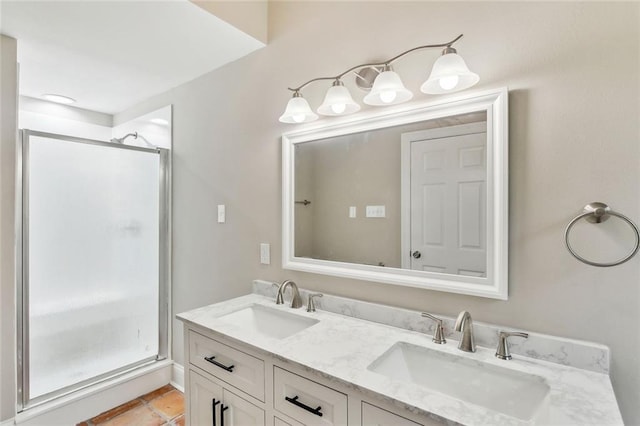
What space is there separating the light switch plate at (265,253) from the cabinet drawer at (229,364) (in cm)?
56

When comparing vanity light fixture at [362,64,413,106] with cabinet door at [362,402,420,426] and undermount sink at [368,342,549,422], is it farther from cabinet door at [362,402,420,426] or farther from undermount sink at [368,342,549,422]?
cabinet door at [362,402,420,426]

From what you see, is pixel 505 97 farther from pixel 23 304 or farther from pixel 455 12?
pixel 23 304

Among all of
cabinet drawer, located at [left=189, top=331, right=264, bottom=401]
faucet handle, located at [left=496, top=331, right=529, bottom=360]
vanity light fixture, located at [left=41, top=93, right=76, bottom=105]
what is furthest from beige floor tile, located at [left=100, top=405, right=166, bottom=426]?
vanity light fixture, located at [left=41, top=93, right=76, bottom=105]

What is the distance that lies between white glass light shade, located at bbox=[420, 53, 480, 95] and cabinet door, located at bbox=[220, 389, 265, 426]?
1.38 meters

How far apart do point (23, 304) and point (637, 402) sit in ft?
9.23

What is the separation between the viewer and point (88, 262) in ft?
6.93

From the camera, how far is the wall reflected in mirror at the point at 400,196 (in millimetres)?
1224

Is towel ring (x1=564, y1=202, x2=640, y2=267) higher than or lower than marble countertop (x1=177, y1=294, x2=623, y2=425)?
higher

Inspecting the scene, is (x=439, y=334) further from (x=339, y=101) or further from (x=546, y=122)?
(x=339, y=101)

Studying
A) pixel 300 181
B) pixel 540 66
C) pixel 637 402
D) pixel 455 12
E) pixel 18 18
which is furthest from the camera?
pixel 300 181

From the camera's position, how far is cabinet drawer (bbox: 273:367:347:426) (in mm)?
974

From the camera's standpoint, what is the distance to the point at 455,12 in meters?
1.25

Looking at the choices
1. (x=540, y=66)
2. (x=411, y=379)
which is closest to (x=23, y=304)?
(x=411, y=379)

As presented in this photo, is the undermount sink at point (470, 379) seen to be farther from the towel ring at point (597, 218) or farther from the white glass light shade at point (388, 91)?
the white glass light shade at point (388, 91)
